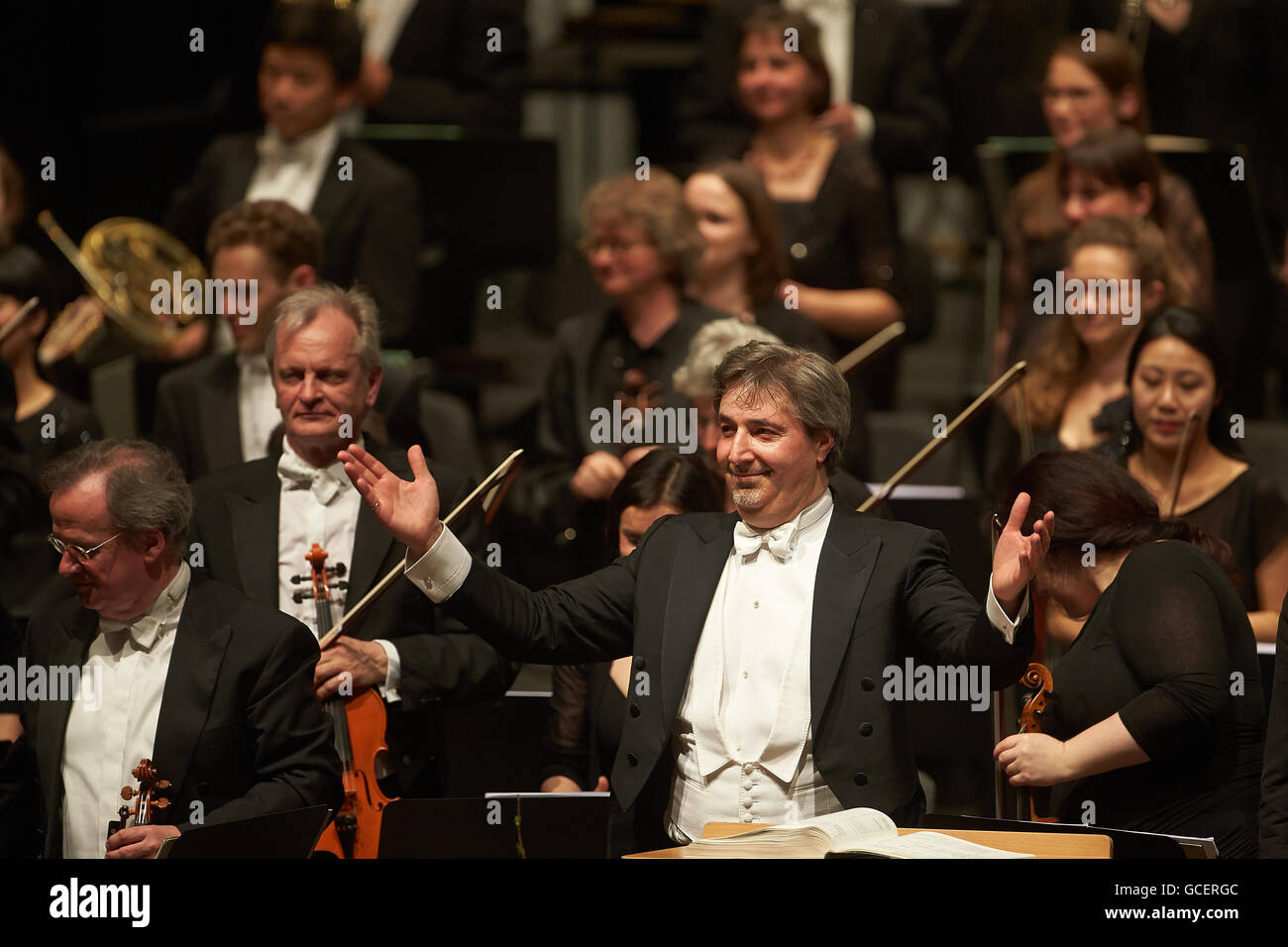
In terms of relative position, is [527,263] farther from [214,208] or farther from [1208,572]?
[1208,572]

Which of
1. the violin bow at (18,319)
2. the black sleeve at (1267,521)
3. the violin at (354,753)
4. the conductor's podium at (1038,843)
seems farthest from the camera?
the violin bow at (18,319)

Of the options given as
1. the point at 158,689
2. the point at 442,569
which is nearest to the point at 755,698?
the point at 442,569

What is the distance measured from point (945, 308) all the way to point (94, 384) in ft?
10.0

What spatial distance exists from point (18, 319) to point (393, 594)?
Answer: 5.10 feet

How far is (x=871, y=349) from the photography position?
16.3ft

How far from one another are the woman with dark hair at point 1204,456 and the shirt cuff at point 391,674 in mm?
1682

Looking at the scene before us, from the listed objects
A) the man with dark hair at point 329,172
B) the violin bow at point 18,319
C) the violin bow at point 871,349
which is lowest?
the violin bow at point 871,349

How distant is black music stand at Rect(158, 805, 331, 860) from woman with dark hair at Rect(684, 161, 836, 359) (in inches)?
94.5

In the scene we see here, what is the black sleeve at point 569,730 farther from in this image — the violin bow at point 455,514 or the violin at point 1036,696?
the violin at point 1036,696

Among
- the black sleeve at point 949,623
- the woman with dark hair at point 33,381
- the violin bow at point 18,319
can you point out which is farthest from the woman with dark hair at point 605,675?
the violin bow at point 18,319

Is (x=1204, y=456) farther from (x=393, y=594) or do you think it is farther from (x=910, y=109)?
(x=910, y=109)

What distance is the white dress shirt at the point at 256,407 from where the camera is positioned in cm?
435

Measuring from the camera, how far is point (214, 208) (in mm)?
5445

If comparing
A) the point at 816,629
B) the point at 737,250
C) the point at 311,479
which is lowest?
the point at 816,629
